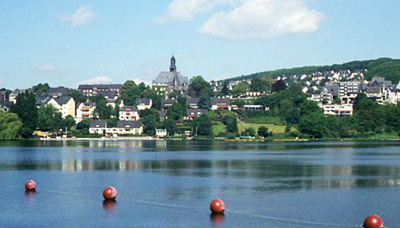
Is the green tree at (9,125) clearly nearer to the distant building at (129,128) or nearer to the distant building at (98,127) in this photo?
the distant building at (98,127)

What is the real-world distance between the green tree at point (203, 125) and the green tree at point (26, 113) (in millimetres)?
34263

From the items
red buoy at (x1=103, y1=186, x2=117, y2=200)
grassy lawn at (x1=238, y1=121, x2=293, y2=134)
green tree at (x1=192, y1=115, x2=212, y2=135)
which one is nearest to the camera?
red buoy at (x1=103, y1=186, x2=117, y2=200)

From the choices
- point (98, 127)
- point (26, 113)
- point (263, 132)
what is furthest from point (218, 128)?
point (26, 113)

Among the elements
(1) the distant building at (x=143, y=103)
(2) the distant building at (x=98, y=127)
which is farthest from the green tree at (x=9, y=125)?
(1) the distant building at (x=143, y=103)

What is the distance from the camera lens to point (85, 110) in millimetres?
177875

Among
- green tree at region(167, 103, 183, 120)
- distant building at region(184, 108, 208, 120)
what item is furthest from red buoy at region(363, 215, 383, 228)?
distant building at region(184, 108, 208, 120)

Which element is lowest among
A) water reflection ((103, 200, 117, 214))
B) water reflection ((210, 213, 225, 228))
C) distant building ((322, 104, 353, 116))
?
water reflection ((210, 213, 225, 228))

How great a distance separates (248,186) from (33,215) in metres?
17.0

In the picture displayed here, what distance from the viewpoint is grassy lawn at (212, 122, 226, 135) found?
152700 millimetres

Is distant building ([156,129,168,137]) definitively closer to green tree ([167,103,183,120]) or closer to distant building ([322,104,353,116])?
green tree ([167,103,183,120])

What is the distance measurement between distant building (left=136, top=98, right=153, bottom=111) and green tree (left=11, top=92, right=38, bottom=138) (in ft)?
161

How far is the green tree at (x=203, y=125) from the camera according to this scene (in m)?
150

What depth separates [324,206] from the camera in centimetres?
3791

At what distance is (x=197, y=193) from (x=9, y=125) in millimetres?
95155
